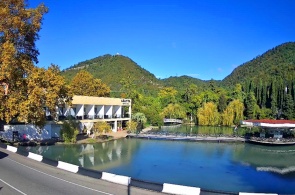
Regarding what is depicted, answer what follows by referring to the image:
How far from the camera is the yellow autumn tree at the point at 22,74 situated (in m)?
26.8

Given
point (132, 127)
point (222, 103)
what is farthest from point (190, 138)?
point (222, 103)

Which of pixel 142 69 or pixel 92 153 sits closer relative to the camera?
pixel 92 153

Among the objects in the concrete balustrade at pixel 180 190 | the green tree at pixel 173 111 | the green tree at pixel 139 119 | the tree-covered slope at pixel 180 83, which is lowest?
the concrete balustrade at pixel 180 190

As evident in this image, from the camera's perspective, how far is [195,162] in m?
28.3

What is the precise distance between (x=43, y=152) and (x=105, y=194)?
18148 mm

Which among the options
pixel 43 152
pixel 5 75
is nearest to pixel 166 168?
pixel 43 152

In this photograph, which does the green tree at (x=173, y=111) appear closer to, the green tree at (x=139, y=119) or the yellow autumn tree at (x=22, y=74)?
the green tree at (x=139, y=119)

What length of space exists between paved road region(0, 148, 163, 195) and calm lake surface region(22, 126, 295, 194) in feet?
20.7

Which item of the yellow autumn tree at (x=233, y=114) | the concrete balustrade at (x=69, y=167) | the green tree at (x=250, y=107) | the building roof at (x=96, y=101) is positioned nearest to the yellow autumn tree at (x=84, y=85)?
the building roof at (x=96, y=101)

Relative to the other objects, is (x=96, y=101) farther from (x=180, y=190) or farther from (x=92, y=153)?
(x=180, y=190)

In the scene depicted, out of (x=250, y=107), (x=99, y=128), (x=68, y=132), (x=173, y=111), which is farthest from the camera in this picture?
(x=173, y=111)

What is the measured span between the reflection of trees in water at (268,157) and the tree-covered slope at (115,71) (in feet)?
285

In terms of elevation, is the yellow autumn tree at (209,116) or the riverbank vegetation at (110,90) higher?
the riverbank vegetation at (110,90)

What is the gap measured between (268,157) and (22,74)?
26.4 metres
